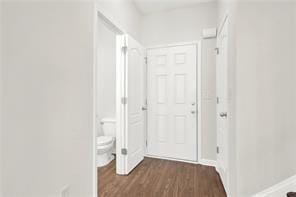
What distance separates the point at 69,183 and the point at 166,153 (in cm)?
210

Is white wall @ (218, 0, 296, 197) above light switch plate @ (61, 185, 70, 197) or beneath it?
above

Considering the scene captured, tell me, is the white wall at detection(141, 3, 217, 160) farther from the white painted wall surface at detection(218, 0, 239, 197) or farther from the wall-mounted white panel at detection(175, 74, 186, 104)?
the white painted wall surface at detection(218, 0, 239, 197)

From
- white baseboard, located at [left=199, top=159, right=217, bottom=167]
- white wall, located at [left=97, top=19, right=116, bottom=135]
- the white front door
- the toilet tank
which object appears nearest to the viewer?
white baseboard, located at [left=199, top=159, right=217, bottom=167]

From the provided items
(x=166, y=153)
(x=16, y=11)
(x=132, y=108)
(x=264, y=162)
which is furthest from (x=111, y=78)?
(x=264, y=162)

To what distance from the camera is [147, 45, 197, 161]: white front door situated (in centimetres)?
303

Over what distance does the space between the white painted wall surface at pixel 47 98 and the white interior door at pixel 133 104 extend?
856mm

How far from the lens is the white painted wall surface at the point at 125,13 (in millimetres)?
1988

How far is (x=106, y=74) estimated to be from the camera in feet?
11.4

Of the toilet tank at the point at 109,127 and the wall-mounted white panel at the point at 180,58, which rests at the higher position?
the wall-mounted white panel at the point at 180,58

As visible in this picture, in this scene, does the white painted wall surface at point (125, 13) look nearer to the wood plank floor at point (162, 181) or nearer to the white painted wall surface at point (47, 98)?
the white painted wall surface at point (47, 98)

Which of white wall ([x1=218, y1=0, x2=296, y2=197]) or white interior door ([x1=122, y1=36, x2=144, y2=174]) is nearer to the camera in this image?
white wall ([x1=218, y1=0, x2=296, y2=197])

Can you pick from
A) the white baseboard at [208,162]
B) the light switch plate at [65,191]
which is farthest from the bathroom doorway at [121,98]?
the white baseboard at [208,162]

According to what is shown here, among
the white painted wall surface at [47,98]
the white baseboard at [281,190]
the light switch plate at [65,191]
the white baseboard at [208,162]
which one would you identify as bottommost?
the white baseboard at [208,162]

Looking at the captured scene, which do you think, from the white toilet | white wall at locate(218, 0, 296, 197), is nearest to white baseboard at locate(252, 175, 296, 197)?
white wall at locate(218, 0, 296, 197)
